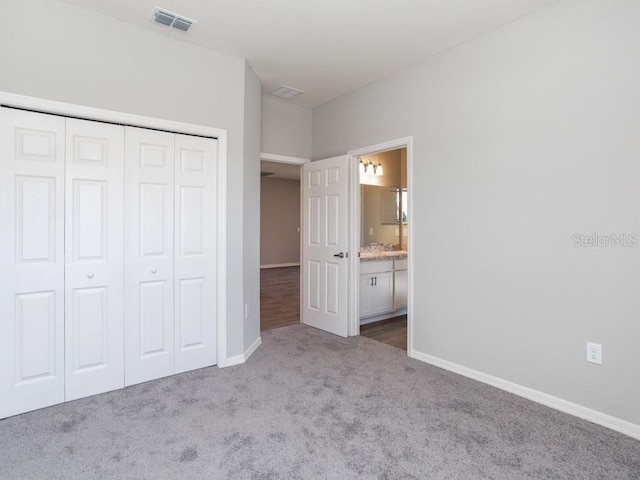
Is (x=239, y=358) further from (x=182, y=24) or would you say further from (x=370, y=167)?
(x=370, y=167)

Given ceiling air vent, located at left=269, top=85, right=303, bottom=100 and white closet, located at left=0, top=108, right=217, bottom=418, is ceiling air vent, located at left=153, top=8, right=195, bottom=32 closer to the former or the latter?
white closet, located at left=0, top=108, right=217, bottom=418

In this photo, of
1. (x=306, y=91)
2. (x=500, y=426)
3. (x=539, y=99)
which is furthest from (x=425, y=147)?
(x=500, y=426)

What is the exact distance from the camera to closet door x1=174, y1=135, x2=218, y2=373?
3049 mm

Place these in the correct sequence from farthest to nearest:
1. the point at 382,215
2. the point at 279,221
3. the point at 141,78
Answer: the point at 279,221
the point at 382,215
the point at 141,78

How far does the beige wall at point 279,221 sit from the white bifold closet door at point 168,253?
737cm

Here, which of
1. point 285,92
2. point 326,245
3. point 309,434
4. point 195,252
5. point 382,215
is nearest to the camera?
point 309,434

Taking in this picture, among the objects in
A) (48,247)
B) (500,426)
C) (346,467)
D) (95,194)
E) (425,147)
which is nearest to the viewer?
(346,467)

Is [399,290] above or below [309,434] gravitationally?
above

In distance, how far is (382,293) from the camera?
15.5 feet

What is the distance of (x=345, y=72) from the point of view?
3611mm

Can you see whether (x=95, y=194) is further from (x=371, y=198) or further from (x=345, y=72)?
(x=371, y=198)

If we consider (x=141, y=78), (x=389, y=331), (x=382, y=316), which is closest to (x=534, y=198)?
(x=389, y=331)

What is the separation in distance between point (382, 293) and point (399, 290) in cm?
34

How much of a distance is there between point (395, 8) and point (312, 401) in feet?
9.20
